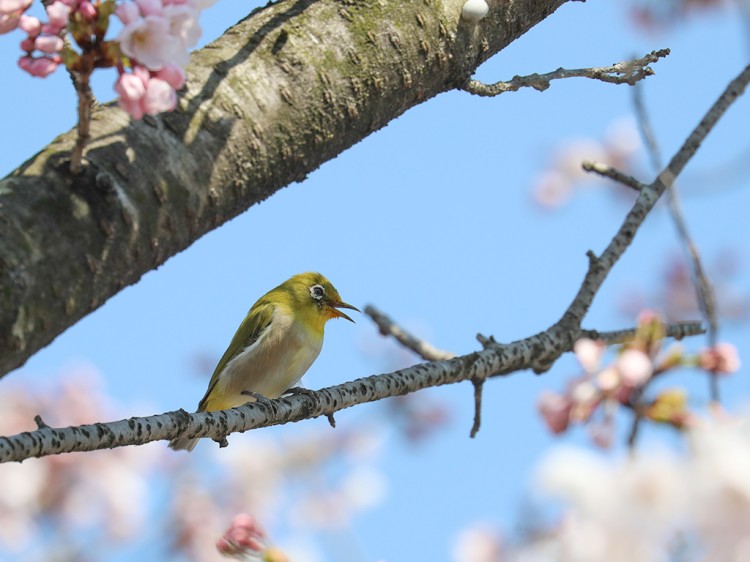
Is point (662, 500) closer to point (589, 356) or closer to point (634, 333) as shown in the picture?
point (589, 356)

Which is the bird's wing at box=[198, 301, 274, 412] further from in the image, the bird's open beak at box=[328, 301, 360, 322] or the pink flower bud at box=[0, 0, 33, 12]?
the pink flower bud at box=[0, 0, 33, 12]

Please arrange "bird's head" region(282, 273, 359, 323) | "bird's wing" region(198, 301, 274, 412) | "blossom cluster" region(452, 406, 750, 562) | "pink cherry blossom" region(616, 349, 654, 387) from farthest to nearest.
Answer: "bird's head" region(282, 273, 359, 323) < "bird's wing" region(198, 301, 274, 412) < "pink cherry blossom" region(616, 349, 654, 387) < "blossom cluster" region(452, 406, 750, 562)

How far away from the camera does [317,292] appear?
5.32 meters

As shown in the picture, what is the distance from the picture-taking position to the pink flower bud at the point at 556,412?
6.82 feet

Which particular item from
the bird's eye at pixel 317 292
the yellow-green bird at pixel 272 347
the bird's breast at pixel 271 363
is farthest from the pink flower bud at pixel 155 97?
the bird's eye at pixel 317 292

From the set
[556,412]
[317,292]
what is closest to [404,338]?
[317,292]

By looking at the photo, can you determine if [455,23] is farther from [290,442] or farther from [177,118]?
[290,442]

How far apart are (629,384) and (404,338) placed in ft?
6.97

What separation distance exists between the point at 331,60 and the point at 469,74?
0.57 meters

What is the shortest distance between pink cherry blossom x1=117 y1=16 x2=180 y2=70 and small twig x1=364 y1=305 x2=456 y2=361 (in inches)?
83.9

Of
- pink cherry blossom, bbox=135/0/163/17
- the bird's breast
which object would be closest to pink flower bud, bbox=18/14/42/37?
pink cherry blossom, bbox=135/0/163/17

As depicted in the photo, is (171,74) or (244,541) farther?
(244,541)

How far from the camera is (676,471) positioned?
4.79 feet

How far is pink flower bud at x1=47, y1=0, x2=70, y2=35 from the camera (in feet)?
5.88
